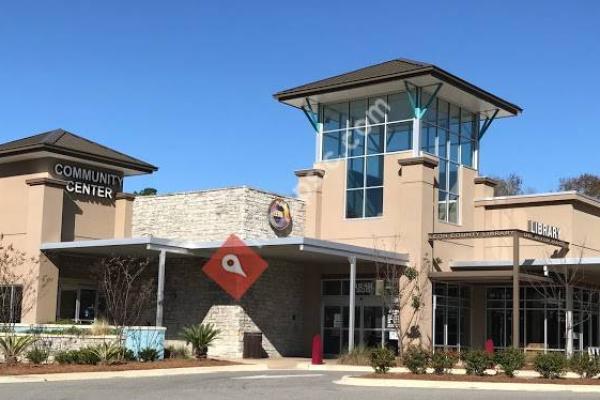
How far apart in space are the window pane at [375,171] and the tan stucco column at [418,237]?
4.54ft

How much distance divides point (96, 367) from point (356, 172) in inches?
608

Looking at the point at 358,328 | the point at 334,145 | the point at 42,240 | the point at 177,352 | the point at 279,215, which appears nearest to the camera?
the point at 177,352

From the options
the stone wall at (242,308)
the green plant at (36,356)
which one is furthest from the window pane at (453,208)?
the green plant at (36,356)

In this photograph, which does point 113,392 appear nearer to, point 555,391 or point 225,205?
point 555,391

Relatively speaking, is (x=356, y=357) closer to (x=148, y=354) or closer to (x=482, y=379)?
(x=148, y=354)

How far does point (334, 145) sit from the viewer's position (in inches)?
1393

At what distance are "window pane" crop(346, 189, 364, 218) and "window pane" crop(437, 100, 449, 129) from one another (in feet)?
15.0

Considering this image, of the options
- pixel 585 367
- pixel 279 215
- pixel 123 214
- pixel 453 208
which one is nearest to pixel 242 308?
pixel 279 215

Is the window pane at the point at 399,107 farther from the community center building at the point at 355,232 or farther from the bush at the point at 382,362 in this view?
the bush at the point at 382,362

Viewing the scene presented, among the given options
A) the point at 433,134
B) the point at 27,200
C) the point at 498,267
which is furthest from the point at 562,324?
the point at 27,200

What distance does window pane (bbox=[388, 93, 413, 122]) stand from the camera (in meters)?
33.2

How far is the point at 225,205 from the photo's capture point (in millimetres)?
31156

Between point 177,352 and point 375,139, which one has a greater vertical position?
point 375,139

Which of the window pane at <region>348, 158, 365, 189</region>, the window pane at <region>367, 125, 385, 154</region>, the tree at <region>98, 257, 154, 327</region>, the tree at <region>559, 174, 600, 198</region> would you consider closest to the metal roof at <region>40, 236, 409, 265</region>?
the tree at <region>98, 257, 154, 327</region>
